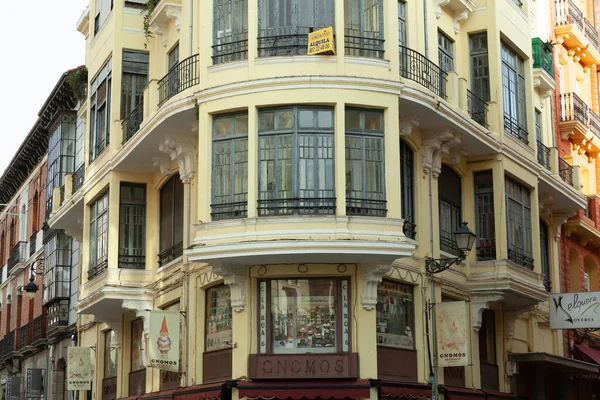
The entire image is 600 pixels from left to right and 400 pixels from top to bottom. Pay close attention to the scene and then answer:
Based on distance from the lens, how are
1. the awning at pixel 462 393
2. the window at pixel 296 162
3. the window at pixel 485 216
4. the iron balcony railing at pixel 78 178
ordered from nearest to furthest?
the window at pixel 296 162, the awning at pixel 462 393, the window at pixel 485 216, the iron balcony railing at pixel 78 178

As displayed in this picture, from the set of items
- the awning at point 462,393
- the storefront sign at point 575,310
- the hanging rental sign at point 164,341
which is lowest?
the awning at point 462,393

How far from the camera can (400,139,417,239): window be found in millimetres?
24859

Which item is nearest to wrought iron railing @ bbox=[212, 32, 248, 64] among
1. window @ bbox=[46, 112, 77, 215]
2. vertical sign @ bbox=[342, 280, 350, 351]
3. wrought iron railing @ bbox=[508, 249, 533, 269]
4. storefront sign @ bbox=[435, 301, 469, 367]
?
vertical sign @ bbox=[342, 280, 350, 351]

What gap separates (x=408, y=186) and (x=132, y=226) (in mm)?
7379

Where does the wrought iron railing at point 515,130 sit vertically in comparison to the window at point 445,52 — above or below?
below

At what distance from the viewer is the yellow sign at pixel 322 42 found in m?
22.8

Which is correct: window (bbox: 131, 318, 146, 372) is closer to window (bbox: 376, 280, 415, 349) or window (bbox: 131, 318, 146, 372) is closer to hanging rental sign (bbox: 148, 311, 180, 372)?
hanging rental sign (bbox: 148, 311, 180, 372)

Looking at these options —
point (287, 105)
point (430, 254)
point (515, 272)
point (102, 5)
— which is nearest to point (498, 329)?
point (515, 272)

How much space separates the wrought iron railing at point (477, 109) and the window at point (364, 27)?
4457 millimetres

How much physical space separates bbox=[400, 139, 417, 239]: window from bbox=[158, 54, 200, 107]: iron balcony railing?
490cm

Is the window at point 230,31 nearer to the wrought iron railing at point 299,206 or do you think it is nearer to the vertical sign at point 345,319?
the wrought iron railing at point 299,206

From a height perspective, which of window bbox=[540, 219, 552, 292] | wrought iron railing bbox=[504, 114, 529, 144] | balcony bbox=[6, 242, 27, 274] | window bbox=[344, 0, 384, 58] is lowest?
window bbox=[540, 219, 552, 292]

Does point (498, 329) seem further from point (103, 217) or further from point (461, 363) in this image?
point (103, 217)

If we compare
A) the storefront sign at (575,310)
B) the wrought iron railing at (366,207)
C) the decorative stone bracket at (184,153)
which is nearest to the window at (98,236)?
the decorative stone bracket at (184,153)
